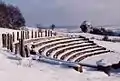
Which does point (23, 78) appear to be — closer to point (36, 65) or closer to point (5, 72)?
point (5, 72)

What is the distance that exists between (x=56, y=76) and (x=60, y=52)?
1628 cm

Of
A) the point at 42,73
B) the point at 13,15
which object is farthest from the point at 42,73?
the point at 13,15

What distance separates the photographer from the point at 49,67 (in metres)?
14.7

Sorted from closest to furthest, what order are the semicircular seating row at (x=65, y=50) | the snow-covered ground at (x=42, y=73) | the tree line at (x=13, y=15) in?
the snow-covered ground at (x=42, y=73)
the semicircular seating row at (x=65, y=50)
the tree line at (x=13, y=15)

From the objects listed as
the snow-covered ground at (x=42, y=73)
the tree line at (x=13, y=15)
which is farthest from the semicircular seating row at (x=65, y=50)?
the tree line at (x=13, y=15)

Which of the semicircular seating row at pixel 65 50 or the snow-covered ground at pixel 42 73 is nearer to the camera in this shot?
the snow-covered ground at pixel 42 73

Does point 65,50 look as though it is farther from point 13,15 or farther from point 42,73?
point 13,15

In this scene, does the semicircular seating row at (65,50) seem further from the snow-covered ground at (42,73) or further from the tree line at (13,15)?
the tree line at (13,15)

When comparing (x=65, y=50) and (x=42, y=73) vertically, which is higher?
(x=42, y=73)

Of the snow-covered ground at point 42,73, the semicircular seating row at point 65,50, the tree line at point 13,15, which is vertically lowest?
the semicircular seating row at point 65,50

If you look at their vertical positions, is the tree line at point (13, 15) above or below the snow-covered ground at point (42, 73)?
above

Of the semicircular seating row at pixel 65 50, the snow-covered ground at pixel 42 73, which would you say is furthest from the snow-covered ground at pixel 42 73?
the semicircular seating row at pixel 65 50

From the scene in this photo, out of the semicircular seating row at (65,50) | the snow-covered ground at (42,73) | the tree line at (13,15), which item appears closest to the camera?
the snow-covered ground at (42,73)

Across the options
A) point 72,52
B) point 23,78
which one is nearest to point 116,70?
point 23,78
